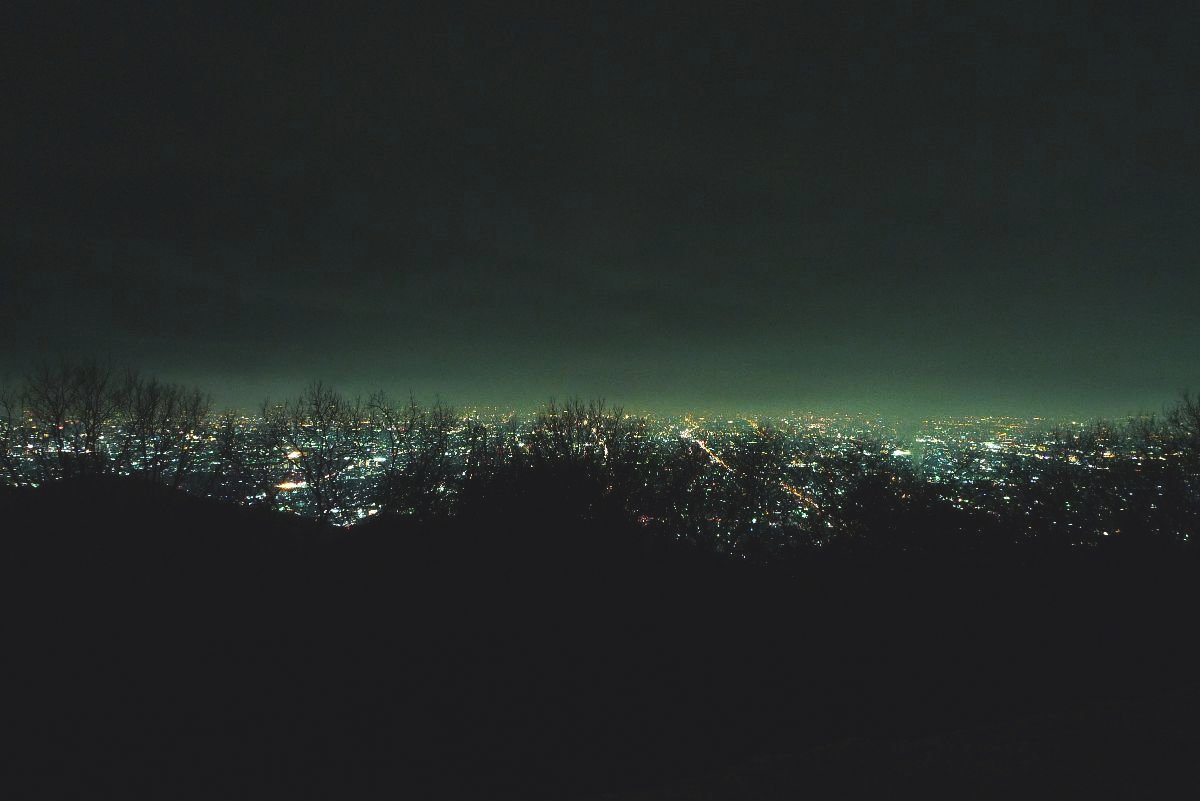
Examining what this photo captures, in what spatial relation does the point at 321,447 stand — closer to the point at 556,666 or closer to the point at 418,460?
the point at 418,460

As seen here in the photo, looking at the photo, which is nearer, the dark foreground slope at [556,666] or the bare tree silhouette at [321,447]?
the dark foreground slope at [556,666]

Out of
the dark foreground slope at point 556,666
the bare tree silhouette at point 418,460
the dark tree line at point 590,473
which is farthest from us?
the bare tree silhouette at point 418,460

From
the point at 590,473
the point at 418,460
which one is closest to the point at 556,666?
the point at 590,473

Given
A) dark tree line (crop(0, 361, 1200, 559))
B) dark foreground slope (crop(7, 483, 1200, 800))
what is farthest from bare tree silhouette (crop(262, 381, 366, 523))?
dark foreground slope (crop(7, 483, 1200, 800))

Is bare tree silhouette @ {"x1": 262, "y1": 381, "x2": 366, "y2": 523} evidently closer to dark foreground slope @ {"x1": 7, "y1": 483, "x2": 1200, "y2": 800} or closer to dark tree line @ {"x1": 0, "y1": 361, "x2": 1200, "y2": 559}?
dark tree line @ {"x1": 0, "y1": 361, "x2": 1200, "y2": 559}

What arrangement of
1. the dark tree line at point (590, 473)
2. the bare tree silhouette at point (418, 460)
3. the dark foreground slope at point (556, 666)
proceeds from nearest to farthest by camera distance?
the dark foreground slope at point (556, 666), the dark tree line at point (590, 473), the bare tree silhouette at point (418, 460)

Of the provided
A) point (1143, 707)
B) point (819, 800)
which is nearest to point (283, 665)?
point (819, 800)

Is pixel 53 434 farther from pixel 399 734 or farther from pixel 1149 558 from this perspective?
pixel 1149 558

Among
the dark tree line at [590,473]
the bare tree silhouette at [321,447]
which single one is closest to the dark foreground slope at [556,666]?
the dark tree line at [590,473]

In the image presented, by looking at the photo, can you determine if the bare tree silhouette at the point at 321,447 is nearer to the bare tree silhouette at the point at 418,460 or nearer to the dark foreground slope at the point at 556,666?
the bare tree silhouette at the point at 418,460
